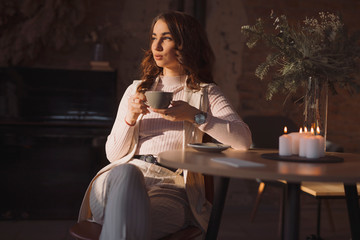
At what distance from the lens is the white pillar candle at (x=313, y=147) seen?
152cm

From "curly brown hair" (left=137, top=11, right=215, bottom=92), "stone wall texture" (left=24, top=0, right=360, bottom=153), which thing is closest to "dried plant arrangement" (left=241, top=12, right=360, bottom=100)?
"curly brown hair" (left=137, top=11, right=215, bottom=92)

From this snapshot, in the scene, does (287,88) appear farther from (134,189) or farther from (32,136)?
(32,136)

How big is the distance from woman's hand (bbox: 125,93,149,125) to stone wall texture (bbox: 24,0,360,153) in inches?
84.1

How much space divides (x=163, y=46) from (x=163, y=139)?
46 cm

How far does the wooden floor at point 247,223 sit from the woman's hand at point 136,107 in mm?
1585

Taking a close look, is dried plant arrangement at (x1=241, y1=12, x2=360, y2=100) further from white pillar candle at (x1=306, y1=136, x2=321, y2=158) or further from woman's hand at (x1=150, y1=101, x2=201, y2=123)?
woman's hand at (x1=150, y1=101, x2=201, y2=123)

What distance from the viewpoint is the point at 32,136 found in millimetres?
3316

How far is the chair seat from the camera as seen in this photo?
4.67ft

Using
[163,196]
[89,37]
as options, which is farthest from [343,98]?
[163,196]

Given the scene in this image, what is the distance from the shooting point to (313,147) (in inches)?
59.7

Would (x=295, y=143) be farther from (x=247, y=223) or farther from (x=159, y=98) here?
(x=247, y=223)

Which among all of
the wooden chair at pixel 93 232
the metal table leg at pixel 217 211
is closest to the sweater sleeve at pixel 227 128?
the metal table leg at pixel 217 211

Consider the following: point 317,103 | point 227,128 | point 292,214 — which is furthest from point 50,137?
point 292,214

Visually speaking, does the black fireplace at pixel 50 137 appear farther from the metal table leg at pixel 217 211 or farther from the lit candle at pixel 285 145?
the lit candle at pixel 285 145
